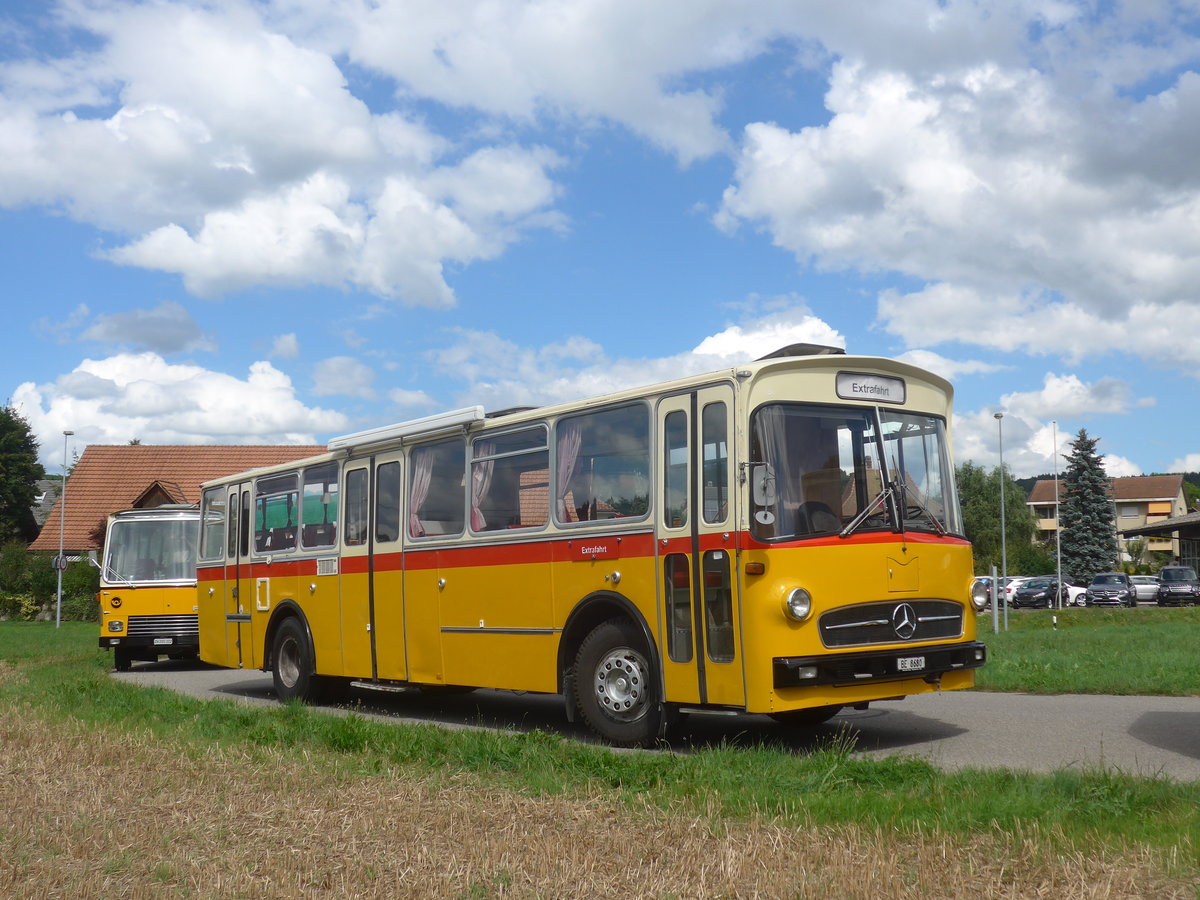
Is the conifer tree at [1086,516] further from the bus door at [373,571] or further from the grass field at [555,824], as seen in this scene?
the grass field at [555,824]

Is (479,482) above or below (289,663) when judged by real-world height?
above

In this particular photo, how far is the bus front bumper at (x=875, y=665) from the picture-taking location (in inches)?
345

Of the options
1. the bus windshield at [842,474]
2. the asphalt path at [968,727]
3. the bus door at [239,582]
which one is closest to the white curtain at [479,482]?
the asphalt path at [968,727]

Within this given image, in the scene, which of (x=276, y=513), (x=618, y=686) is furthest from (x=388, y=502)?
(x=618, y=686)

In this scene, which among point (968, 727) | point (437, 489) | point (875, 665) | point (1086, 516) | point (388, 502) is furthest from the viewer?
point (1086, 516)

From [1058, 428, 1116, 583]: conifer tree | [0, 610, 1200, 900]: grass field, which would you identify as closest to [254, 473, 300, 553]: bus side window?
[0, 610, 1200, 900]: grass field

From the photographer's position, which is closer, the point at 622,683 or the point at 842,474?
the point at 842,474

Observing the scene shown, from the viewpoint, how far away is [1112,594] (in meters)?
56.6

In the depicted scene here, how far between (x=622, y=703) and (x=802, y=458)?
7.94ft

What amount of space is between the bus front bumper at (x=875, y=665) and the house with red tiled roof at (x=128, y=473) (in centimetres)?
4755

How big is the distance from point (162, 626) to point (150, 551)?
159 centimetres

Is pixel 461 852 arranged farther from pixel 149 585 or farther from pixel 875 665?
pixel 149 585

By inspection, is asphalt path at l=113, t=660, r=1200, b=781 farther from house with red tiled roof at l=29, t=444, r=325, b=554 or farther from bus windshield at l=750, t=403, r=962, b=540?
house with red tiled roof at l=29, t=444, r=325, b=554

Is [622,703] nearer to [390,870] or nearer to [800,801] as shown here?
[800,801]
